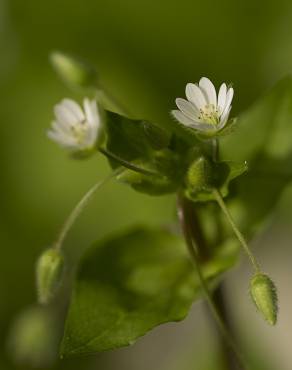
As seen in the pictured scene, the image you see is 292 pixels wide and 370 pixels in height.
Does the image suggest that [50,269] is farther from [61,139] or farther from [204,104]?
[204,104]

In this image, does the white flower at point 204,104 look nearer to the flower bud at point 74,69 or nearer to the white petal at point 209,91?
the white petal at point 209,91

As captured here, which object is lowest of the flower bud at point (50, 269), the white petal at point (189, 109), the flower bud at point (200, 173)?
the flower bud at point (50, 269)

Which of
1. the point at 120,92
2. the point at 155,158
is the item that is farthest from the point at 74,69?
the point at 120,92

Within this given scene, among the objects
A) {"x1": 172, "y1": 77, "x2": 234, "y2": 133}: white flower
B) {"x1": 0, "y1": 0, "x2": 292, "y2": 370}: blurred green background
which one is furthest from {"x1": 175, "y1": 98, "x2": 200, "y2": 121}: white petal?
{"x1": 0, "y1": 0, "x2": 292, "y2": 370}: blurred green background

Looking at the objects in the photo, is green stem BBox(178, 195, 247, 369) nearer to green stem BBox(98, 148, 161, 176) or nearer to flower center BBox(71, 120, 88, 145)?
green stem BBox(98, 148, 161, 176)

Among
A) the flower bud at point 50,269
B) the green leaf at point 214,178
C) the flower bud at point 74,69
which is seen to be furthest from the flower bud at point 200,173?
the flower bud at point 74,69

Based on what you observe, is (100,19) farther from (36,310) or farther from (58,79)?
(36,310)

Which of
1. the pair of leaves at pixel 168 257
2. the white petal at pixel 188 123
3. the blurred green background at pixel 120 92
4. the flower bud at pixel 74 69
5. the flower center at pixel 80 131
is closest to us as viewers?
the white petal at pixel 188 123
